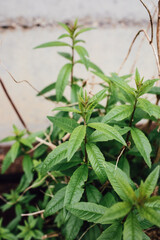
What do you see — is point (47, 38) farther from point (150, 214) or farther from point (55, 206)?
point (150, 214)

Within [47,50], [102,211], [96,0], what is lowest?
[102,211]

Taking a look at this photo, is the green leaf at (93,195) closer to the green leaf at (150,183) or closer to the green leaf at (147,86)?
the green leaf at (150,183)

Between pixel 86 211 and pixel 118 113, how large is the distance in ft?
0.92

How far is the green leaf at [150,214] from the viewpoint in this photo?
0.50 m

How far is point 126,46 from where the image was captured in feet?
5.69

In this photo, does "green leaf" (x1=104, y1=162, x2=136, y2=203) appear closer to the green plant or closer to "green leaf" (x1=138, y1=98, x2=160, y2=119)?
the green plant

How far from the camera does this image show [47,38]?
1.62m

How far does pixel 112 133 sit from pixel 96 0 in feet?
4.28

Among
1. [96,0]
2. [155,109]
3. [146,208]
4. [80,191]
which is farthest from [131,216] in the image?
[96,0]

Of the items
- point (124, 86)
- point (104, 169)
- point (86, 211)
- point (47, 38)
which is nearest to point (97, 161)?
point (104, 169)

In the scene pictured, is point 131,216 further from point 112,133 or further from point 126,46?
point 126,46

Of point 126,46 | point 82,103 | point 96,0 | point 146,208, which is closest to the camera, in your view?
point 146,208

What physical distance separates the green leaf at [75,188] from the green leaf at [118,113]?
17cm

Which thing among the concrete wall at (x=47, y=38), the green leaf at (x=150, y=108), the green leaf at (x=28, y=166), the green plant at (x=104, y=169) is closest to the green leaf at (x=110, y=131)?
the green plant at (x=104, y=169)
